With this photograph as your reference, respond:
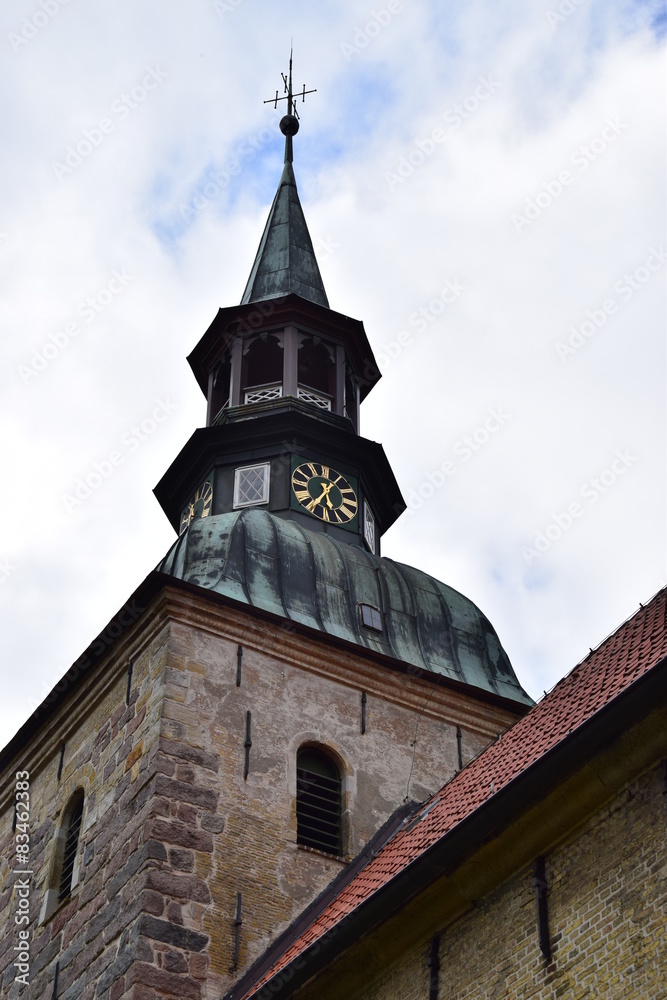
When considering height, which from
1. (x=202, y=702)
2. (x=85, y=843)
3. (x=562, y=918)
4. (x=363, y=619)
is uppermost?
(x=363, y=619)

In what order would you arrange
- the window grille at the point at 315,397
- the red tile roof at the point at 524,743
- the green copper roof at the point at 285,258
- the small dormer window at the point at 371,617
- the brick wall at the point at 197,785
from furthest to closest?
the green copper roof at the point at 285,258 < the window grille at the point at 315,397 < the small dormer window at the point at 371,617 < the brick wall at the point at 197,785 < the red tile roof at the point at 524,743

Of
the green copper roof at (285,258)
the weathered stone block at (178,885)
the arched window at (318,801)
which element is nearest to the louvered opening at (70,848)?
the weathered stone block at (178,885)

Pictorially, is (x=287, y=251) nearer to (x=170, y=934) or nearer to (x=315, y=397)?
(x=315, y=397)

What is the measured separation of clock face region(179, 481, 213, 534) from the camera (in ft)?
61.3

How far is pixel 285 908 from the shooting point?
44.2ft

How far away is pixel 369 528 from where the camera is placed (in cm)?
1903

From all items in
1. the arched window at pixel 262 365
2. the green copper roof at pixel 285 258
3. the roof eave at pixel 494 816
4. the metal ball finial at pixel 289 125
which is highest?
the metal ball finial at pixel 289 125

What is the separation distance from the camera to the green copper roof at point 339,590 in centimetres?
1591

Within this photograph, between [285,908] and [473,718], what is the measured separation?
11.1 feet

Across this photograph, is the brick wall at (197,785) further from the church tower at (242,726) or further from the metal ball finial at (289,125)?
the metal ball finial at (289,125)

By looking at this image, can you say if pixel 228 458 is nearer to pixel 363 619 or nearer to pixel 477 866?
pixel 363 619

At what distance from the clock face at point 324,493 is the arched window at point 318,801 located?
12.6 feet

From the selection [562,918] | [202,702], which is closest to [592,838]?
[562,918]

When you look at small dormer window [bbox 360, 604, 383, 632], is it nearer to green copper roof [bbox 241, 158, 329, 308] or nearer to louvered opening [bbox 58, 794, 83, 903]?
louvered opening [bbox 58, 794, 83, 903]
